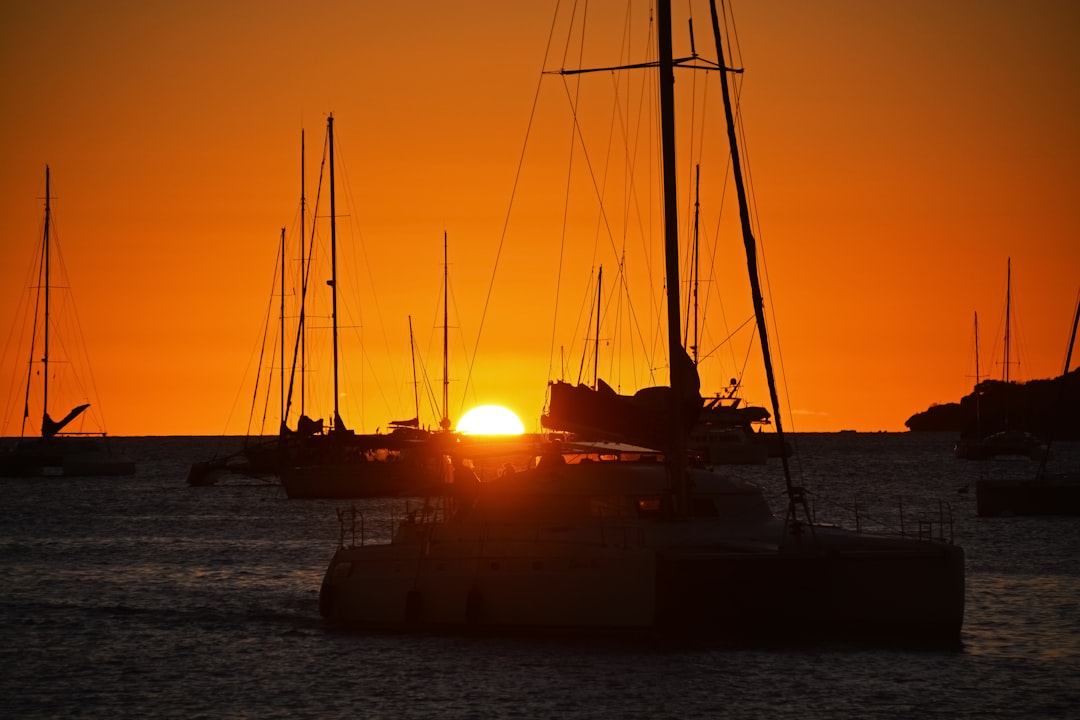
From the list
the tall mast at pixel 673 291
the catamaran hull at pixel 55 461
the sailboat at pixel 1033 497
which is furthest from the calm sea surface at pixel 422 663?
the catamaran hull at pixel 55 461

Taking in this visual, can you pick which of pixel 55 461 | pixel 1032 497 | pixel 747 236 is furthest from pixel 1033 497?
pixel 55 461

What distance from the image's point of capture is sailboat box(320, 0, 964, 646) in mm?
27344

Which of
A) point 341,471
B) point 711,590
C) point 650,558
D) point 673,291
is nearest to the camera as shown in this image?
point 650,558

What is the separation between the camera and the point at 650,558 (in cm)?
2708

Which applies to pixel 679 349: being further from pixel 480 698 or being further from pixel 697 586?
pixel 480 698

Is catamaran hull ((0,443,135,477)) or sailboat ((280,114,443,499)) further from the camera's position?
catamaran hull ((0,443,135,477))

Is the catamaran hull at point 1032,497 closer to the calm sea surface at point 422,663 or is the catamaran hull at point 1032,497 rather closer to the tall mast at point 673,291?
the calm sea surface at point 422,663

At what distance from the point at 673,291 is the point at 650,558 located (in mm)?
5360

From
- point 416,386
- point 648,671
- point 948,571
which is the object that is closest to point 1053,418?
point 948,571

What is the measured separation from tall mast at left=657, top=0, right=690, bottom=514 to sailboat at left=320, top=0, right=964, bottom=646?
27 mm

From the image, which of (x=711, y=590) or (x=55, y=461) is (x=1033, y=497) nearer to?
(x=711, y=590)

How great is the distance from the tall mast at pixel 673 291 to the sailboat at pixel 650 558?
27 mm

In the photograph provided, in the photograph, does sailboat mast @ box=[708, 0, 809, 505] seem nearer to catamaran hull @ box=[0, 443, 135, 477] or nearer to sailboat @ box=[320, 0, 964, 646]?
sailboat @ box=[320, 0, 964, 646]

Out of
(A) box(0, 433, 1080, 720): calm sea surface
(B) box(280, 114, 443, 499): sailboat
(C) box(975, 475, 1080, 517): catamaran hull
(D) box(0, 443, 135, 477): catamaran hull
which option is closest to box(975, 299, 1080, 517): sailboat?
(C) box(975, 475, 1080, 517): catamaran hull
